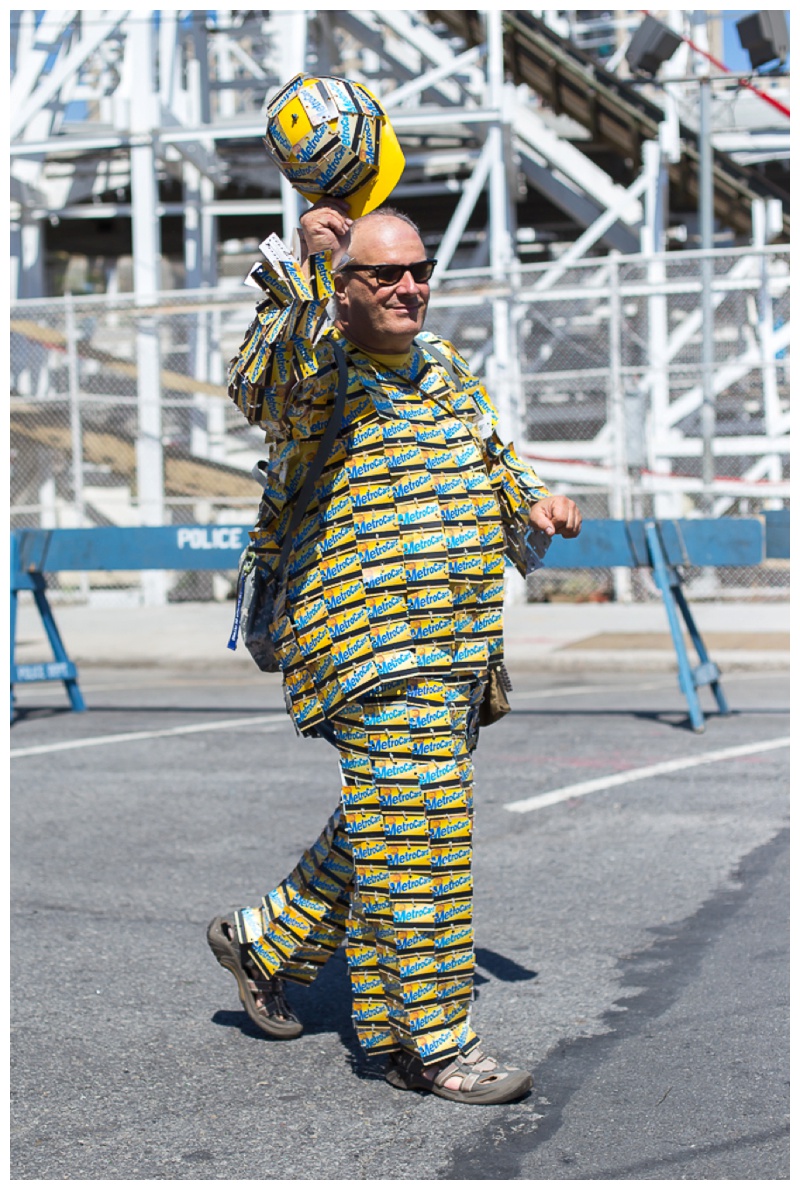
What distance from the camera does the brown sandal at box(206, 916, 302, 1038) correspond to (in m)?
3.73

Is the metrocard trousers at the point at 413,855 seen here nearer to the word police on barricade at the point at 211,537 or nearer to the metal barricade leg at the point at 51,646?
the word police on barricade at the point at 211,537

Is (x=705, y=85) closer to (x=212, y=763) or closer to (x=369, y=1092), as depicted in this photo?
(x=212, y=763)

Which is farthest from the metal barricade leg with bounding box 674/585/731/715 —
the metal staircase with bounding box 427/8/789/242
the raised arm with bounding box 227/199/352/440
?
the metal staircase with bounding box 427/8/789/242

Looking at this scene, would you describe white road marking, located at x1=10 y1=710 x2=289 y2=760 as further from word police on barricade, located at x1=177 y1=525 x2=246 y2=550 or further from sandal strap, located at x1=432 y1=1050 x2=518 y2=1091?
sandal strap, located at x1=432 y1=1050 x2=518 y2=1091

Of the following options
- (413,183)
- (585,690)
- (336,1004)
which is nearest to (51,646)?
(585,690)

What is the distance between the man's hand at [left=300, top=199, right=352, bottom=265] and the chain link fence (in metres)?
11.7

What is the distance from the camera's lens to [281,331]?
9.87 ft

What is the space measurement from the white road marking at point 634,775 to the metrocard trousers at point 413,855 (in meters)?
3.08

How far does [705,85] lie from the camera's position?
17.1m

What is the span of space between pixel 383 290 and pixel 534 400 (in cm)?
1532

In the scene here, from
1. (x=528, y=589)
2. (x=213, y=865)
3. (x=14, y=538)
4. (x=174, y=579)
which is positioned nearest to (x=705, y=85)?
(x=528, y=589)

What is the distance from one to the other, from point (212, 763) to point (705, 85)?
12.4 metres

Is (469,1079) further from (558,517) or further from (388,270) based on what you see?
(388,270)

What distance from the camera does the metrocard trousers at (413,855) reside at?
325 cm
